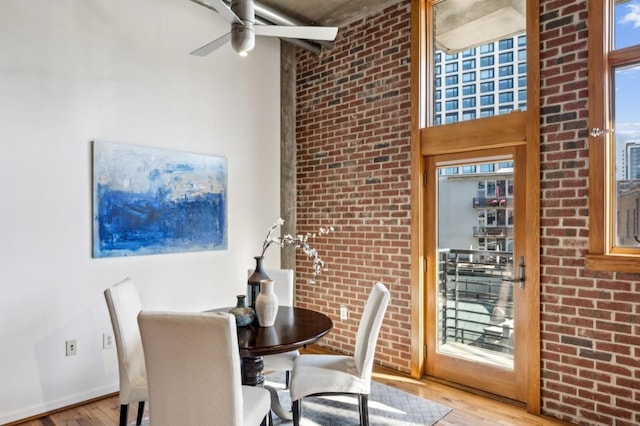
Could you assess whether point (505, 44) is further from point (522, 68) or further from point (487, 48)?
point (522, 68)

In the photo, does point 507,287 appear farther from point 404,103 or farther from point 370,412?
point 404,103

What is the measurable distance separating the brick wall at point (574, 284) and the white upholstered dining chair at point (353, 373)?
132 cm

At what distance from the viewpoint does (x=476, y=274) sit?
3301 millimetres

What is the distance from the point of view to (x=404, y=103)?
3.64 meters

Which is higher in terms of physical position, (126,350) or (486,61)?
(486,61)

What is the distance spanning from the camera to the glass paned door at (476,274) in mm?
3094

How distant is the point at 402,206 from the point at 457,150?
688 millimetres

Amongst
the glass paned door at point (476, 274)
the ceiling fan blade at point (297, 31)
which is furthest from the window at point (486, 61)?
the ceiling fan blade at point (297, 31)

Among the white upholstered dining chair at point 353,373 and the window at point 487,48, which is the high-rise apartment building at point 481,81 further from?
the white upholstered dining chair at point 353,373

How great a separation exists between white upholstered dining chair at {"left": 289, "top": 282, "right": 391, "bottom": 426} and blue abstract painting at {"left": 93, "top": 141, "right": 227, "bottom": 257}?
171 cm

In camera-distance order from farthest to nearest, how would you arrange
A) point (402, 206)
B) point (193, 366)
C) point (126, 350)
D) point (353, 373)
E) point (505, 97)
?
point (402, 206)
point (505, 97)
point (353, 373)
point (126, 350)
point (193, 366)

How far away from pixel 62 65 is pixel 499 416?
4075 mm

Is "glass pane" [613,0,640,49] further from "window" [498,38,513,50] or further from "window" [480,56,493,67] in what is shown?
"window" [480,56,493,67]

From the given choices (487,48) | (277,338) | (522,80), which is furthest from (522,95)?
(277,338)
